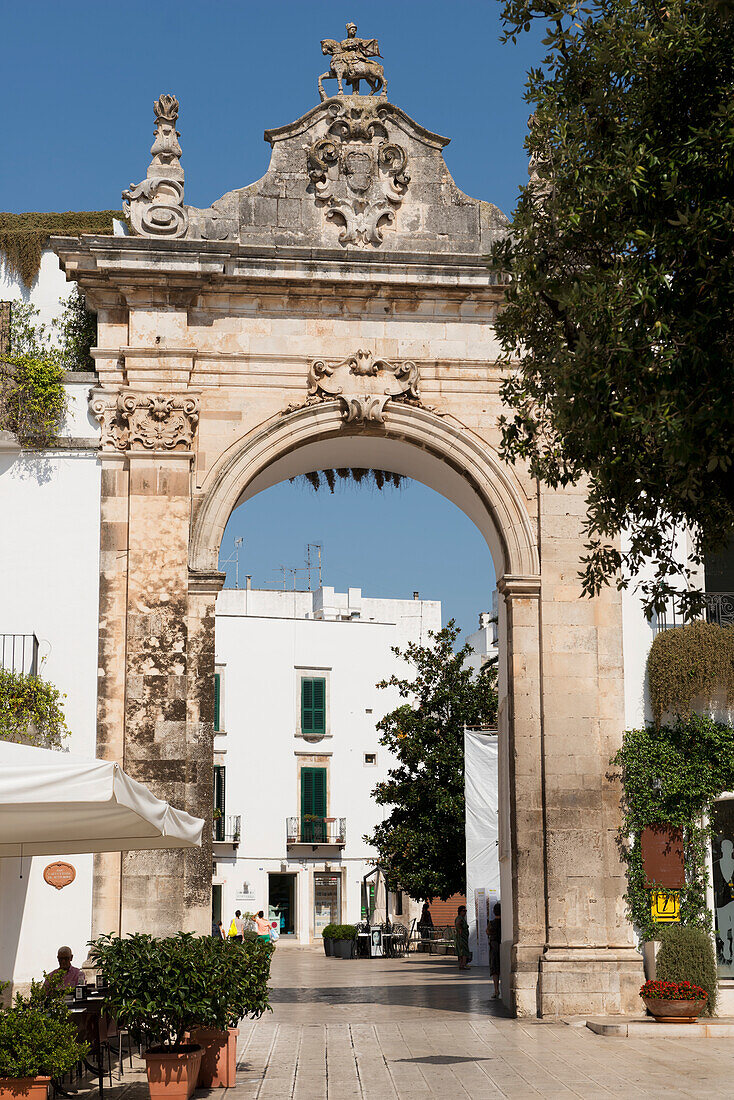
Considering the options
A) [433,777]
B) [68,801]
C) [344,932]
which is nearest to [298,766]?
[344,932]

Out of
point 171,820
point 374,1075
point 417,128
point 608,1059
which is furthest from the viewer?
point 417,128

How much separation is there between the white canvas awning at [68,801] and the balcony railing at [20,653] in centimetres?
543

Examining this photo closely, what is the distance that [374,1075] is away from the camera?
1023 centimetres

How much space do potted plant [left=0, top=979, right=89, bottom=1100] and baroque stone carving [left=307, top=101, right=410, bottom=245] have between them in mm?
9698

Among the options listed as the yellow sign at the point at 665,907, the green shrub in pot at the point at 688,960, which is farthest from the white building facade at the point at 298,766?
the green shrub in pot at the point at 688,960

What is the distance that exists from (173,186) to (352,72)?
98.9 inches

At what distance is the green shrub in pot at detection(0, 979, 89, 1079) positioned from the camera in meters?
7.57

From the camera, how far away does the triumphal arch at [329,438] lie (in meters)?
13.9

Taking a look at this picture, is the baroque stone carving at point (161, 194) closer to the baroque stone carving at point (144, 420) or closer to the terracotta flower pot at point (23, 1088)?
the baroque stone carving at point (144, 420)

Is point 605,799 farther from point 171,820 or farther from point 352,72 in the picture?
point 352,72

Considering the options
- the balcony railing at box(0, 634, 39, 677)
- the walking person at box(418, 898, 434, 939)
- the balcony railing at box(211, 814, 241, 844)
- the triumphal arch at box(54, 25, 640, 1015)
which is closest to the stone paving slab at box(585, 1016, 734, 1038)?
the triumphal arch at box(54, 25, 640, 1015)

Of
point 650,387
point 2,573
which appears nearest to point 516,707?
point 2,573

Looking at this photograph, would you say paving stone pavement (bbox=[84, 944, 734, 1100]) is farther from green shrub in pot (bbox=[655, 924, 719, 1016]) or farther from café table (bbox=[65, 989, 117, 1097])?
green shrub in pot (bbox=[655, 924, 719, 1016])

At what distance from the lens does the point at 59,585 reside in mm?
14289
